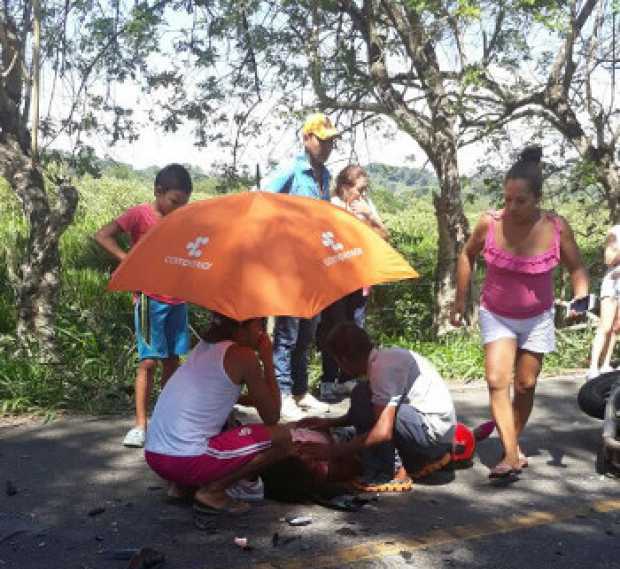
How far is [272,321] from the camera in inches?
291

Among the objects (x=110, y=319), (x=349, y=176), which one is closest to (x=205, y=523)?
(x=349, y=176)

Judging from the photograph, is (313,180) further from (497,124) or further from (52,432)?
(497,124)

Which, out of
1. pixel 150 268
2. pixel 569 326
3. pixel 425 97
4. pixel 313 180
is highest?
pixel 425 97

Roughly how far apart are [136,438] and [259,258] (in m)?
2.22

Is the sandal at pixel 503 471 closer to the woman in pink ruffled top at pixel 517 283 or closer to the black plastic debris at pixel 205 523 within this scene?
the woman in pink ruffled top at pixel 517 283

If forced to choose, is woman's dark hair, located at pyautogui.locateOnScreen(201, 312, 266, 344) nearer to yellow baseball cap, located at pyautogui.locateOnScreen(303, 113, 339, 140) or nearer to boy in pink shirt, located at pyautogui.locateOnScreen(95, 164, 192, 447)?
boy in pink shirt, located at pyautogui.locateOnScreen(95, 164, 192, 447)

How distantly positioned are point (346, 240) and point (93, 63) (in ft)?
22.4

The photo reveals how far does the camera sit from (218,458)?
4.45 metres

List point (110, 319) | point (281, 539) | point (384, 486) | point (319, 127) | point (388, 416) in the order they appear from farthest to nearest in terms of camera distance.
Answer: point (110, 319), point (319, 127), point (384, 486), point (388, 416), point (281, 539)

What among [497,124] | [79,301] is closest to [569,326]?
[497,124]

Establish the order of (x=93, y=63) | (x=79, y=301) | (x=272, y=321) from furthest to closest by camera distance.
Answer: (x=93, y=63) → (x=79, y=301) → (x=272, y=321)

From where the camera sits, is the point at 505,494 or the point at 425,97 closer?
the point at 505,494

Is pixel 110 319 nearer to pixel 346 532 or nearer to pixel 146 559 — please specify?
pixel 346 532

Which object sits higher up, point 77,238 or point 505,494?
point 77,238
